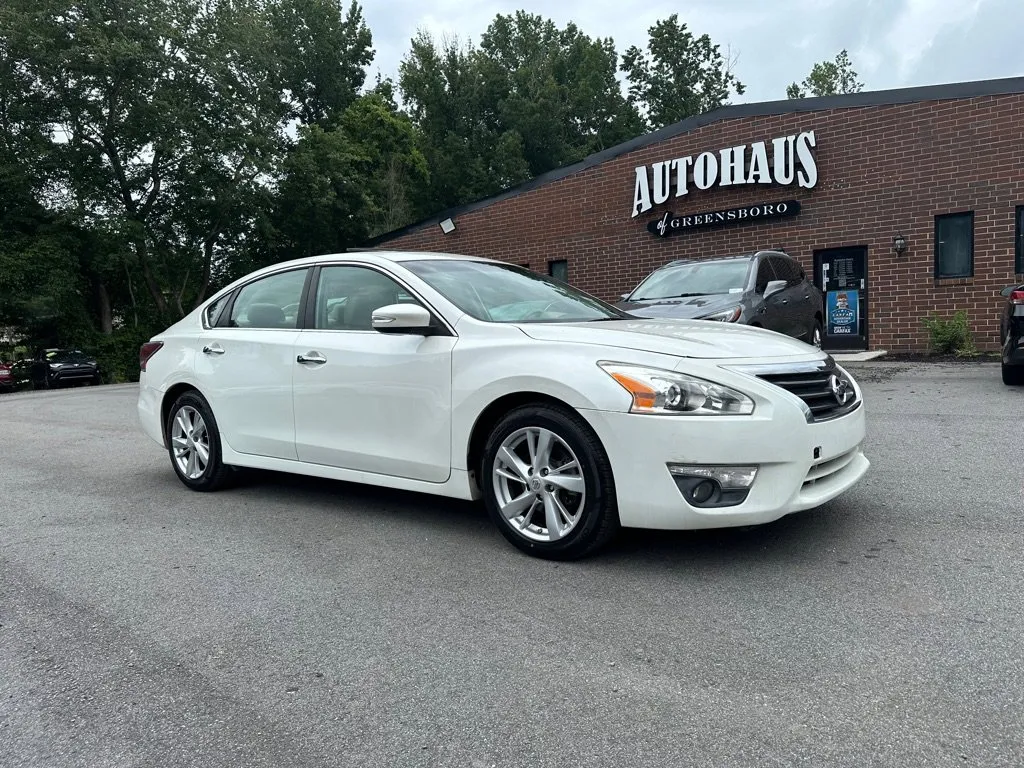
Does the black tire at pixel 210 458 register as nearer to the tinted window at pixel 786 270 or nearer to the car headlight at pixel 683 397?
the car headlight at pixel 683 397

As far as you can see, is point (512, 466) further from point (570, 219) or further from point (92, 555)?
point (570, 219)

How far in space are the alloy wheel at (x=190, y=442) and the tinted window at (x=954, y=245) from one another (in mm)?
14117

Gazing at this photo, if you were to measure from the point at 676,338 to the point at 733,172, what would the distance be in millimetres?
14039

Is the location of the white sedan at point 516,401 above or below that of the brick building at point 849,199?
below

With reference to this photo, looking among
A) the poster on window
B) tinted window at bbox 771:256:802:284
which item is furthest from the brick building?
tinted window at bbox 771:256:802:284

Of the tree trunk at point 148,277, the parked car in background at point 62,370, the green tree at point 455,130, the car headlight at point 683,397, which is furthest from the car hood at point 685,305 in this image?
the green tree at point 455,130

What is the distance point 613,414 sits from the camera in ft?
11.4

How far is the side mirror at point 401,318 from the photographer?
13.3ft

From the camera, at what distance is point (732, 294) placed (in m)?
8.88

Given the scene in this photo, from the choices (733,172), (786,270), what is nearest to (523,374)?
(786,270)

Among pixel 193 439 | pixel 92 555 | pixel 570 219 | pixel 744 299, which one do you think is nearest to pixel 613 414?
pixel 92 555

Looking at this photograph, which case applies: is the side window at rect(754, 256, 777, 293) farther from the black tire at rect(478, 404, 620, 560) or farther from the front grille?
the black tire at rect(478, 404, 620, 560)

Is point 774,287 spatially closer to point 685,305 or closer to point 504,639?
point 685,305

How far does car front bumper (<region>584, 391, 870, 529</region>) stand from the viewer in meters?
3.34
